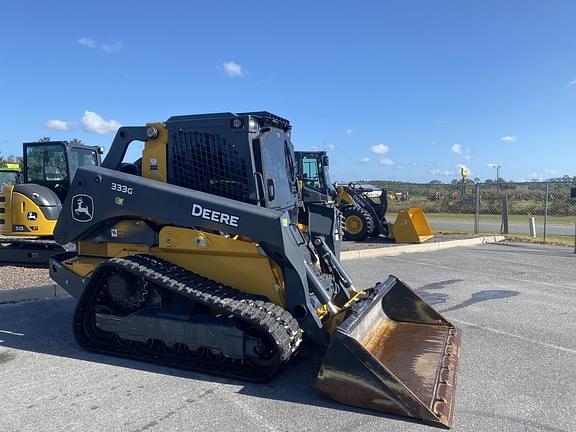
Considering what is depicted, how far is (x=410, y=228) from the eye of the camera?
14.7 metres

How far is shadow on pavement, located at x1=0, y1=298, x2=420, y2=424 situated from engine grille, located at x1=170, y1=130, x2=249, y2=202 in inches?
68.1

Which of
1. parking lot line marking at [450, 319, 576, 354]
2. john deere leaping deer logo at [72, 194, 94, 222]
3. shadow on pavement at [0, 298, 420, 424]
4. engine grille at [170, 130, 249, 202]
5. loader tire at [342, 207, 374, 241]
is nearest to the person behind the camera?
shadow on pavement at [0, 298, 420, 424]

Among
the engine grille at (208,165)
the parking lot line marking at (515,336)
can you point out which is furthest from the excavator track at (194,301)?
the parking lot line marking at (515,336)

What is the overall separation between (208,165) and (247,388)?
2239 millimetres

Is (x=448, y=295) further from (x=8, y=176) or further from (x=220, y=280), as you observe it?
(x=8, y=176)

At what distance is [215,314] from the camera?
4.68 m

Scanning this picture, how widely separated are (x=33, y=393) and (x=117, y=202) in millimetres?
1870

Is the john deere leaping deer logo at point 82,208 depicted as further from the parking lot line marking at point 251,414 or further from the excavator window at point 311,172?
the excavator window at point 311,172

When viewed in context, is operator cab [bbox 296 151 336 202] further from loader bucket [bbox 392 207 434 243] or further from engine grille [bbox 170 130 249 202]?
engine grille [bbox 170 130 249 202]

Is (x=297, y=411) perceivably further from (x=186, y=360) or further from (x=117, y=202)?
(x=117, y=202)

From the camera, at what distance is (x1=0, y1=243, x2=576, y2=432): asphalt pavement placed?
3.61m

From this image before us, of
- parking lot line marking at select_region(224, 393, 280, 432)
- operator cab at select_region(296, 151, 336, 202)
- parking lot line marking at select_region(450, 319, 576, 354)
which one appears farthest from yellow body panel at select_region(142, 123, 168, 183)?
operator cab at select_region(296, 151, 336, 202)

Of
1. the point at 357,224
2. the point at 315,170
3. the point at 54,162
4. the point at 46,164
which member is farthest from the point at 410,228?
the point at 46,164

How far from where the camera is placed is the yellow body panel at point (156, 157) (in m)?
5.35
